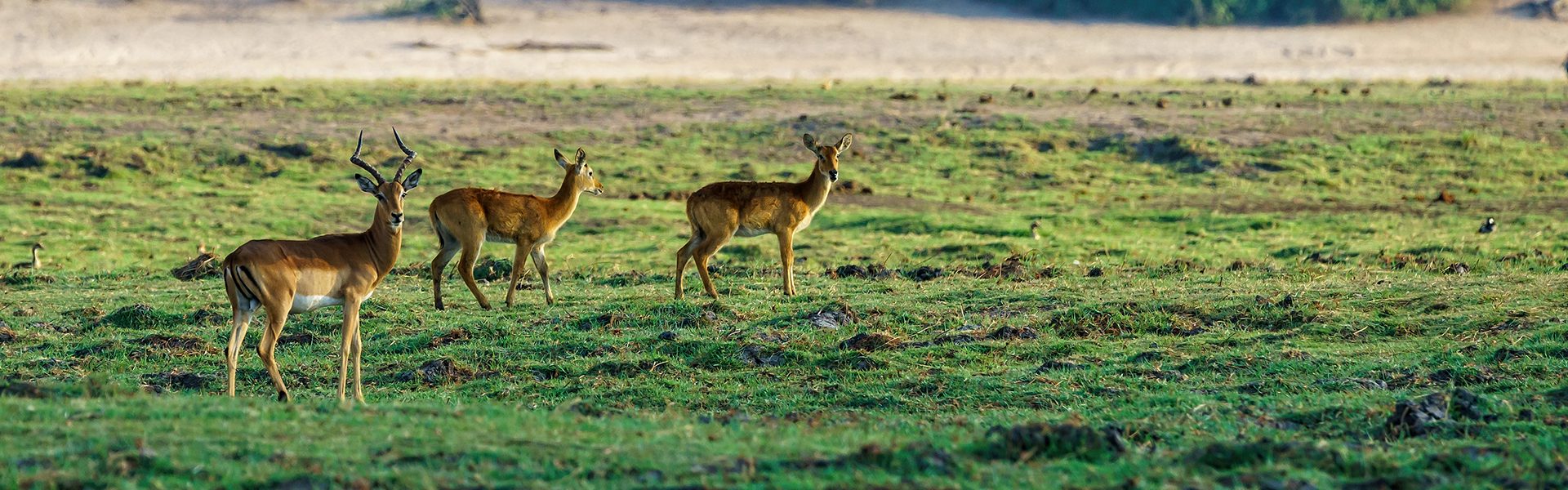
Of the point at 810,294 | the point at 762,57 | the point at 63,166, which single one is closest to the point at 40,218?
the point at 63,166

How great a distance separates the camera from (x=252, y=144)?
24.4m

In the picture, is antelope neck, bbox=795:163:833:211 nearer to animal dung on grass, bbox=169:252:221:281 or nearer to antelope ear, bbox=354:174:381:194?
antelope ear, bbox=354:174:381:194

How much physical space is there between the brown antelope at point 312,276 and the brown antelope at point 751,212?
357 centimetres

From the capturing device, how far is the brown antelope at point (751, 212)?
1368 cm

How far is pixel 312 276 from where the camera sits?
9.57 metres

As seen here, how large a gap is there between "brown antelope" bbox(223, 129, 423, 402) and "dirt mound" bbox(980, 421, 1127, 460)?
398 cm

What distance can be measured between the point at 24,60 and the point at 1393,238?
33.1 metres

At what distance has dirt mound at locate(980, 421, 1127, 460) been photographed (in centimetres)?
696

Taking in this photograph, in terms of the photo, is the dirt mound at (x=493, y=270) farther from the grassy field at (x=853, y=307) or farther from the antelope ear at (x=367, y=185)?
the antelope ear at (x=367, y=185)

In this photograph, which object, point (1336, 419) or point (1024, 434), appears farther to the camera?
point (1336, 419)

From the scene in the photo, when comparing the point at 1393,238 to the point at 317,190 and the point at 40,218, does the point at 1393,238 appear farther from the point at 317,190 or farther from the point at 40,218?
the point at 40,218

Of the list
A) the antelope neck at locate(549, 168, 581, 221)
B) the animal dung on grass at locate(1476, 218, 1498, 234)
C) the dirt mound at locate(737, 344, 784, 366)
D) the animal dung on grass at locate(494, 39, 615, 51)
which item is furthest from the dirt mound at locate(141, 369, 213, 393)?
the animal dung on grass at locate(494, 39, 615, 51)

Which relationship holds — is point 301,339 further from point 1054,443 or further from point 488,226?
point 1054,443

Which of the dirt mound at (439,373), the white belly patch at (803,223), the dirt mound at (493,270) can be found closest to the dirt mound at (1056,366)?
the dirt mound at (439,373)
